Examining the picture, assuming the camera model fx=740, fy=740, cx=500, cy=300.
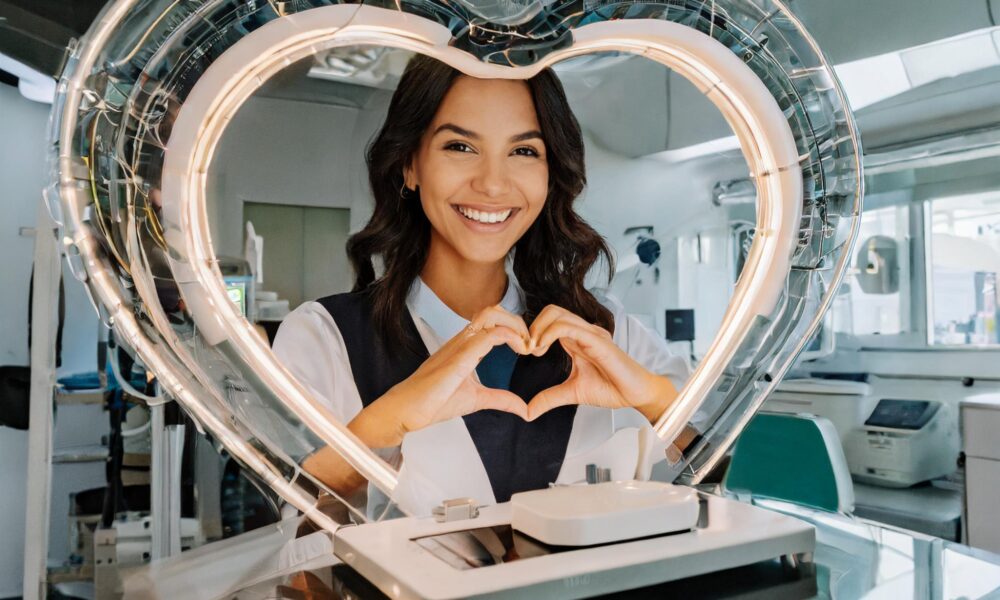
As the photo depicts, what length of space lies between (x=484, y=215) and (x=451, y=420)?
241 millimetres

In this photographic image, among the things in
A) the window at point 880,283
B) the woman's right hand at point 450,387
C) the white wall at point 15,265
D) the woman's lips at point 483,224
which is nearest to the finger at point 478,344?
the woman's right hand at point 450,387

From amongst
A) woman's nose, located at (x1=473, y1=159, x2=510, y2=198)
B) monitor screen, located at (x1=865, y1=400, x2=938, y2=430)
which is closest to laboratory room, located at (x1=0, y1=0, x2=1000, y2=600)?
woman's nose, located at (x1=473, y1=159, x2=510, y2=198)

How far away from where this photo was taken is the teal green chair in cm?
222

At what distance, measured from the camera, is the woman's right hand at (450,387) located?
0.82 meters

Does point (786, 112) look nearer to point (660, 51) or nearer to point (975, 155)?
point (660, 51)

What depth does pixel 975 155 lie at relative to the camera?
91.6 inches

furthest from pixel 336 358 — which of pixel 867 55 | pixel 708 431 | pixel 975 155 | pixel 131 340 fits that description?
pixel 975 155

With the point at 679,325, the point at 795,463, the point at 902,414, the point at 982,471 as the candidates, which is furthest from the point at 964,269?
the point at 679,325

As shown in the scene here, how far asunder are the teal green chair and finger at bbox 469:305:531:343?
58.9 inches

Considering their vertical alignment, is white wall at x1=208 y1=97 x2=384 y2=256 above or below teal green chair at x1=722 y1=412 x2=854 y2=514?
above

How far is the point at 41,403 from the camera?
34.6 inches

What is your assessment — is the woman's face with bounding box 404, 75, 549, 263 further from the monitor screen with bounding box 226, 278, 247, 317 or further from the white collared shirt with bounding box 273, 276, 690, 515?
the monitor screen with bounding box 226, 278, 247, 317

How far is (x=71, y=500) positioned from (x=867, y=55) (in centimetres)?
239

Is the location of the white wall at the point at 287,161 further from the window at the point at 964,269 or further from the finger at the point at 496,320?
the window at the point at 964,269
